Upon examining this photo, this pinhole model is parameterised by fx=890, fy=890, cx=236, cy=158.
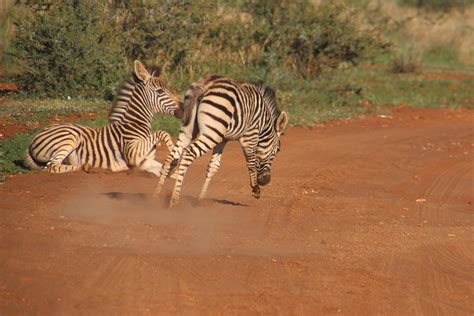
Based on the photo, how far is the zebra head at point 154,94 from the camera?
11109mm

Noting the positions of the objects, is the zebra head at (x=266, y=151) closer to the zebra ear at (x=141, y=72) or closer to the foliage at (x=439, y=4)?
the zebra ear at (x=141, y=72)

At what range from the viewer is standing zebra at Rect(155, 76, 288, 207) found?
9.20 m

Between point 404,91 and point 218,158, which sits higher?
point 218,158

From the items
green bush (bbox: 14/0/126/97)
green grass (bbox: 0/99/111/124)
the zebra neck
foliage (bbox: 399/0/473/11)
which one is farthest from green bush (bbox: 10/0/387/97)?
foliage (bbox: 399/0/473/11)

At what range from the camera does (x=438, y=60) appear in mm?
32781

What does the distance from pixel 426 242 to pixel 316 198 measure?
6.98 ft

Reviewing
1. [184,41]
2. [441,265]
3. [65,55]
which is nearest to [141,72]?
[441,265]

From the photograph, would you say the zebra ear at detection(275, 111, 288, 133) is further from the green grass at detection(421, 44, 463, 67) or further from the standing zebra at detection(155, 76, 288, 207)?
the green grass at detection(421, 44, 463, 67)

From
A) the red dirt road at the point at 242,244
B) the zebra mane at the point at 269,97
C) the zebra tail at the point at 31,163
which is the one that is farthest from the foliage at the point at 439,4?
the zebra tail at the point at 31,163

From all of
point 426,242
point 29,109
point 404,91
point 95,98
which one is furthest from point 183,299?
point 404,91

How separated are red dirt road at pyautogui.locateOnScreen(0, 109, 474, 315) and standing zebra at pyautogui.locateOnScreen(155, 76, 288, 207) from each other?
402 mm

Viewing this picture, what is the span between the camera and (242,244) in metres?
7.87

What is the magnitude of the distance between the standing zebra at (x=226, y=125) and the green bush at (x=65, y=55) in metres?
6.39

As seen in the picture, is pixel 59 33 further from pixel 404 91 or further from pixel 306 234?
pixel 404 91
